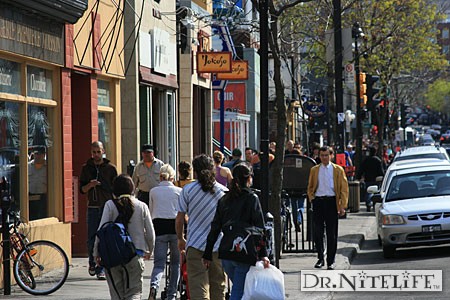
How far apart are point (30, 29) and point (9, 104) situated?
3.63 feet

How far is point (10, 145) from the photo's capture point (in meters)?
14.9

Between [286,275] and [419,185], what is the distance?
4.96m

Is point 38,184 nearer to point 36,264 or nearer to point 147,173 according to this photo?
point 147,173

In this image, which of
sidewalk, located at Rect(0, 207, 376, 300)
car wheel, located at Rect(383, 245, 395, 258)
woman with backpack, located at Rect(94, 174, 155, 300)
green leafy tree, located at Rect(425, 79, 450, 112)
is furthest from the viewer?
green leafy tree, located at Rect(425, 79, 450, 112)

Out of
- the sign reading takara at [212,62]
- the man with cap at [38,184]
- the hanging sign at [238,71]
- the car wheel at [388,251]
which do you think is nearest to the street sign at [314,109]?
the hanging sign at [238,71]

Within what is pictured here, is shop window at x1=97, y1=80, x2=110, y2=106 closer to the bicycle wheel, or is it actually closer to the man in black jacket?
the man in black jacket

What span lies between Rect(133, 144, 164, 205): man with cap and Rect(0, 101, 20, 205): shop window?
1.74 m

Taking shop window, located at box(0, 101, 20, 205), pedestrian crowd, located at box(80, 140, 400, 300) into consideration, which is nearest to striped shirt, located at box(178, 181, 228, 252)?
pedestrian crowd, located at box(80, 140, 400, 300)

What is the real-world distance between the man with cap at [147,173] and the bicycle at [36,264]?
243 cm

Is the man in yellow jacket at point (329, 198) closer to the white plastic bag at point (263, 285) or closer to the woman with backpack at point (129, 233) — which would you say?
the woman with backpack at point (129, 233)

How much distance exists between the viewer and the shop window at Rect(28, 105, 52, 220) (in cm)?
1576

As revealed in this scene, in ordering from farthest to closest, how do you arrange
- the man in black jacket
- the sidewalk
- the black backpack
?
the man in black jacket, the sidewalk, the black backpack

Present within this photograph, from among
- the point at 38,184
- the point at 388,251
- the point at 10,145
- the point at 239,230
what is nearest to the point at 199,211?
the point at 239,230

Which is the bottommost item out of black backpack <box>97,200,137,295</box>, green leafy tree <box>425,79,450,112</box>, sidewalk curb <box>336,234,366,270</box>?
sidewalk curb <box>336,234,366,270</box>
